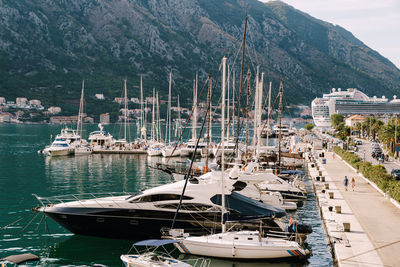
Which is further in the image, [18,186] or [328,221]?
[18,186]

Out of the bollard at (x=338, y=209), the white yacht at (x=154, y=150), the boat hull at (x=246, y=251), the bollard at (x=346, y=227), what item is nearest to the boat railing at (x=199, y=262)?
the boat hull at (x=246, y=251)

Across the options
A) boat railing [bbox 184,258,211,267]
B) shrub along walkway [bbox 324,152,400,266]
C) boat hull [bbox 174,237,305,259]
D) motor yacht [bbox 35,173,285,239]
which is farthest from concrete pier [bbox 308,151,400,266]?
boat railing [bbox 184,258,211,267]

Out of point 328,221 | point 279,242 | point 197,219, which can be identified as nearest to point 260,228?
point 279,242

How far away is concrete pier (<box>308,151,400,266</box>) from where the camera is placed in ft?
64.5

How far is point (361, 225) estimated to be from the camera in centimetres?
2533

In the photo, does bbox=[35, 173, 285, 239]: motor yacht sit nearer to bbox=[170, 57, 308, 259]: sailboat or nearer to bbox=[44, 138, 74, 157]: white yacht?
bbox=[170, 57, 308, 259]: sailboat

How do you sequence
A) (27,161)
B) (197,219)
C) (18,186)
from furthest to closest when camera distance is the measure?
(27,161)
(18,186)
(197,219)

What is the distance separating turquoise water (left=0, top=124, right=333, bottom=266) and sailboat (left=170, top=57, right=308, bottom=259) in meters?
0.45

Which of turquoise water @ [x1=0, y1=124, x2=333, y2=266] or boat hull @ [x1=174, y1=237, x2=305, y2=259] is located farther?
turquoise water @ [x1=0, y1=124, x2=333, y2=266]

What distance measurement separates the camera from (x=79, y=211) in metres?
24.9

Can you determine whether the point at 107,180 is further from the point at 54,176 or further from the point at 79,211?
the point at 79,211

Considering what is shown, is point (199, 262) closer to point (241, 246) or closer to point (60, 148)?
point (241, 246)

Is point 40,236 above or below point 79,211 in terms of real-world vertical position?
below

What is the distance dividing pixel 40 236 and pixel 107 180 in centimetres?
2667
